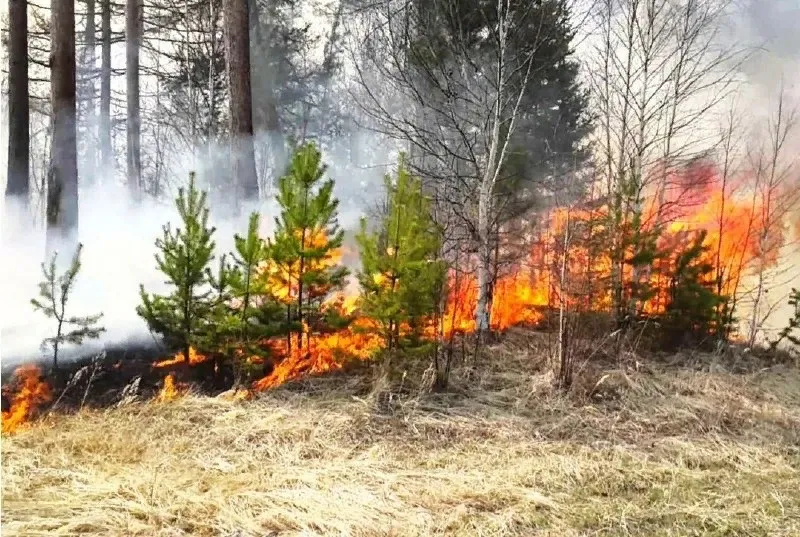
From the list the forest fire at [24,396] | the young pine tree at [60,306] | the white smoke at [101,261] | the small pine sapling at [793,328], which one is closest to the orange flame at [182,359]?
the white smoke at [101,261]

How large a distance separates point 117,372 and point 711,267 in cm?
472

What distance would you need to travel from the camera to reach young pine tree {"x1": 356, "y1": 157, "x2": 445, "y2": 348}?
12.7 ft

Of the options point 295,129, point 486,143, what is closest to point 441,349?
point 486,143

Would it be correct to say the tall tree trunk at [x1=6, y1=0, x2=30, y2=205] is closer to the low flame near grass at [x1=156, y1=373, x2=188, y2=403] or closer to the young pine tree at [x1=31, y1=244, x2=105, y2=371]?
the young pine tree at [x1=31, y1=244, x2=105, y2=371]

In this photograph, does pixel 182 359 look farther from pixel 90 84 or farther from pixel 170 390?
pixel 90 84

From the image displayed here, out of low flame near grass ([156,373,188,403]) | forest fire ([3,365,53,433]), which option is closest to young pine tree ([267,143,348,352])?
low flame near grass ([156,373,188,403])

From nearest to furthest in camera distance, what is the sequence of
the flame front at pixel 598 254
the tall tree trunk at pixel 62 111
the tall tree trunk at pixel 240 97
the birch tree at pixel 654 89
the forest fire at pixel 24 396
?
1. the forest fire at pixel 24 396
2. the tall tree trunk at pixel 62 111
3. the tall tree trunk at pixel 240 97
4. the flame front at pixel 598 254
5. the birch tree at pixel 654 89

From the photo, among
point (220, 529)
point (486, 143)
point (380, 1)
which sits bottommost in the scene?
point (220, 529)

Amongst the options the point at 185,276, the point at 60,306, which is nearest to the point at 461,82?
the point at 185,276

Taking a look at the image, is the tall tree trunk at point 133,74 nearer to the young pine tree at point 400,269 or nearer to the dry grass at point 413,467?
the young pine tree at point 400,269

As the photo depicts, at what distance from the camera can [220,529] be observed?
237 cm

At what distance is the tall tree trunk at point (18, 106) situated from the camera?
3070 mm

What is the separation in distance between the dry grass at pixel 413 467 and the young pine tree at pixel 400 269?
0.52 metres

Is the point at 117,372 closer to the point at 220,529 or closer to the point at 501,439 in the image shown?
the point at 220,529
